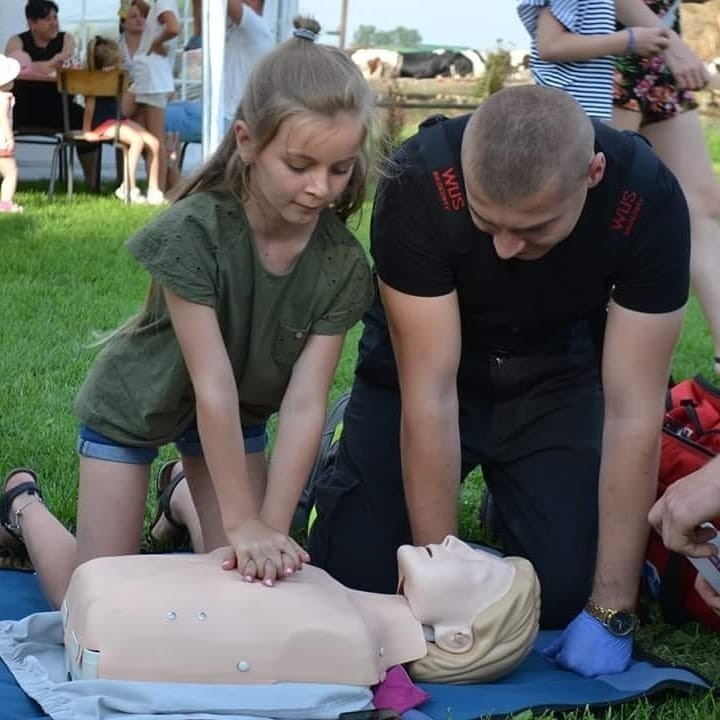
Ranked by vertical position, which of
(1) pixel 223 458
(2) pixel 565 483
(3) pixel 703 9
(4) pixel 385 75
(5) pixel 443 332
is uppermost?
(5) pixel 443 332

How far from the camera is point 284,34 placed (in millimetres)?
12117

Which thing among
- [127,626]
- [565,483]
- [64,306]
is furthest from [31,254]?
[127,626]

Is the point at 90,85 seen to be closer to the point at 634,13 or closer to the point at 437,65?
the point at 634,13

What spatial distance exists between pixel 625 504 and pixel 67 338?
10.2ft

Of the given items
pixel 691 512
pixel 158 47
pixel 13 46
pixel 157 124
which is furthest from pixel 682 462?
pixel 13 46

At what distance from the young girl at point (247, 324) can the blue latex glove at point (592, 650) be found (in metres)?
0.57

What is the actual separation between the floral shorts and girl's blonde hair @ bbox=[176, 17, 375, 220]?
80.6 inches

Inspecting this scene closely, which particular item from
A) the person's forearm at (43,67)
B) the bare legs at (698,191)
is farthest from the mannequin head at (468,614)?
the person's forearm at (43,67)

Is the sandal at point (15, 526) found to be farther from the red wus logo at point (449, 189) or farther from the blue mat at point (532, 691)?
the red wus logo at point (449, 189)

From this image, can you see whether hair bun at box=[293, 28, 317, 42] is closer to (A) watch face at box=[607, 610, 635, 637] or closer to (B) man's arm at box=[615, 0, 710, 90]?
(A) watch face at box=[607, 610, 635, 637]

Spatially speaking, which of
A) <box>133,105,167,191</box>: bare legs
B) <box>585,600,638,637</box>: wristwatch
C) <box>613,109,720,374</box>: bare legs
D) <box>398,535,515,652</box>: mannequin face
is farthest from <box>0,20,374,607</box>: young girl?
<box>133,105,167,191</box>: bare legs

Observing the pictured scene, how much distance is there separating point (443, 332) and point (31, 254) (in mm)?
4735

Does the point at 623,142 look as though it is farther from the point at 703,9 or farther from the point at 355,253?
the point at 703,9

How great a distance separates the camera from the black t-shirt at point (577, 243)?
2.75 m
